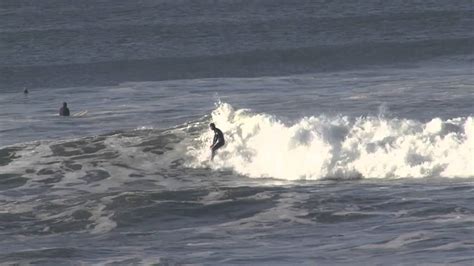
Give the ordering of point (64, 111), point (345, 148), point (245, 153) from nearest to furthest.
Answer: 1. point (345, 148)
2. point (245, 153)
3. point (64, 111)

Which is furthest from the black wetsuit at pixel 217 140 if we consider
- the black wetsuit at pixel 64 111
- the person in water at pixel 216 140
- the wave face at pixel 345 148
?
the black wetsuit at pixel 64 111

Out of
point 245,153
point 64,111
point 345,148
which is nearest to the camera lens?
point 345,148

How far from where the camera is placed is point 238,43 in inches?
2808

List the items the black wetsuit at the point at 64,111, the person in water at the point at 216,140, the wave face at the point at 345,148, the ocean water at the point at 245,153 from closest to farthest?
the ocean water at the point at 245,153
the wave face at the point at 345,148
the person in water at the point at 216,140
the black wetsuit at the point at 64,111

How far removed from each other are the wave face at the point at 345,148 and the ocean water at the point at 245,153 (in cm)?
5

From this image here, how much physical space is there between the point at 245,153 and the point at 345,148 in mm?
3101

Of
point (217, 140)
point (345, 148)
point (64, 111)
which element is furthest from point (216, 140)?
point (64, 111)

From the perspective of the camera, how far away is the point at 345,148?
3316cm

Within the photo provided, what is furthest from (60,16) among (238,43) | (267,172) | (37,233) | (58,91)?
(37,233)

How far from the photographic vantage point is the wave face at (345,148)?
3139 cm

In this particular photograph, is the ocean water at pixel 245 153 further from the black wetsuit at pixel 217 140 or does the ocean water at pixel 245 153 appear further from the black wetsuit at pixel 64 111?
the black wetsuit at pixel 64 111

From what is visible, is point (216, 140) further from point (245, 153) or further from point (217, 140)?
point (245, 153)

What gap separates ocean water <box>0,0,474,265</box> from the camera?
920 inches

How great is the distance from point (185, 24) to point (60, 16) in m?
10.4
